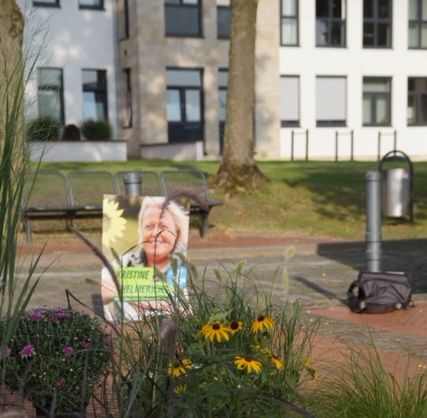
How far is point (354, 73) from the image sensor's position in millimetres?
34781

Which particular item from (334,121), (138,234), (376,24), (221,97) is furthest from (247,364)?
(376,24)

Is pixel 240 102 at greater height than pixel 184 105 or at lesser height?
lesser

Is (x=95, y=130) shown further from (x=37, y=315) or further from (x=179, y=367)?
(x=179, y=367)

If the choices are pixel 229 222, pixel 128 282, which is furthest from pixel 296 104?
pixel 128 282

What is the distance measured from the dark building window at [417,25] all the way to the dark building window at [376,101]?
2160mm

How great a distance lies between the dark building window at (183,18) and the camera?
103 feet

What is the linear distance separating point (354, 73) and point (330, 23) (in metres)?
2.39

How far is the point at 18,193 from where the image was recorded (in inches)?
94.5

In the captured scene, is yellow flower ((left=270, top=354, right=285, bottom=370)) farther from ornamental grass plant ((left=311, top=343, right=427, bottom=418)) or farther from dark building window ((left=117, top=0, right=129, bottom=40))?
dark building window ((left=117, top=0, right=129, bottom=40))

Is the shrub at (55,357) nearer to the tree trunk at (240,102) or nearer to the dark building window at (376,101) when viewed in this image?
the tree trunk at (240,102)

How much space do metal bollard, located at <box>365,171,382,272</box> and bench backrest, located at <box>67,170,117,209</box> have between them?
560cm

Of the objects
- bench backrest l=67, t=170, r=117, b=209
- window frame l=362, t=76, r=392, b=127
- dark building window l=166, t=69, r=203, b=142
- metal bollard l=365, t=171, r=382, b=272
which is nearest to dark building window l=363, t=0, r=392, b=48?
window frame l=362, t=76, r=392, b=127

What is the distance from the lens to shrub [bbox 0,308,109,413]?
11.6ft

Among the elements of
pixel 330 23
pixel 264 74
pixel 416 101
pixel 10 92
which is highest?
pixel 330 23
